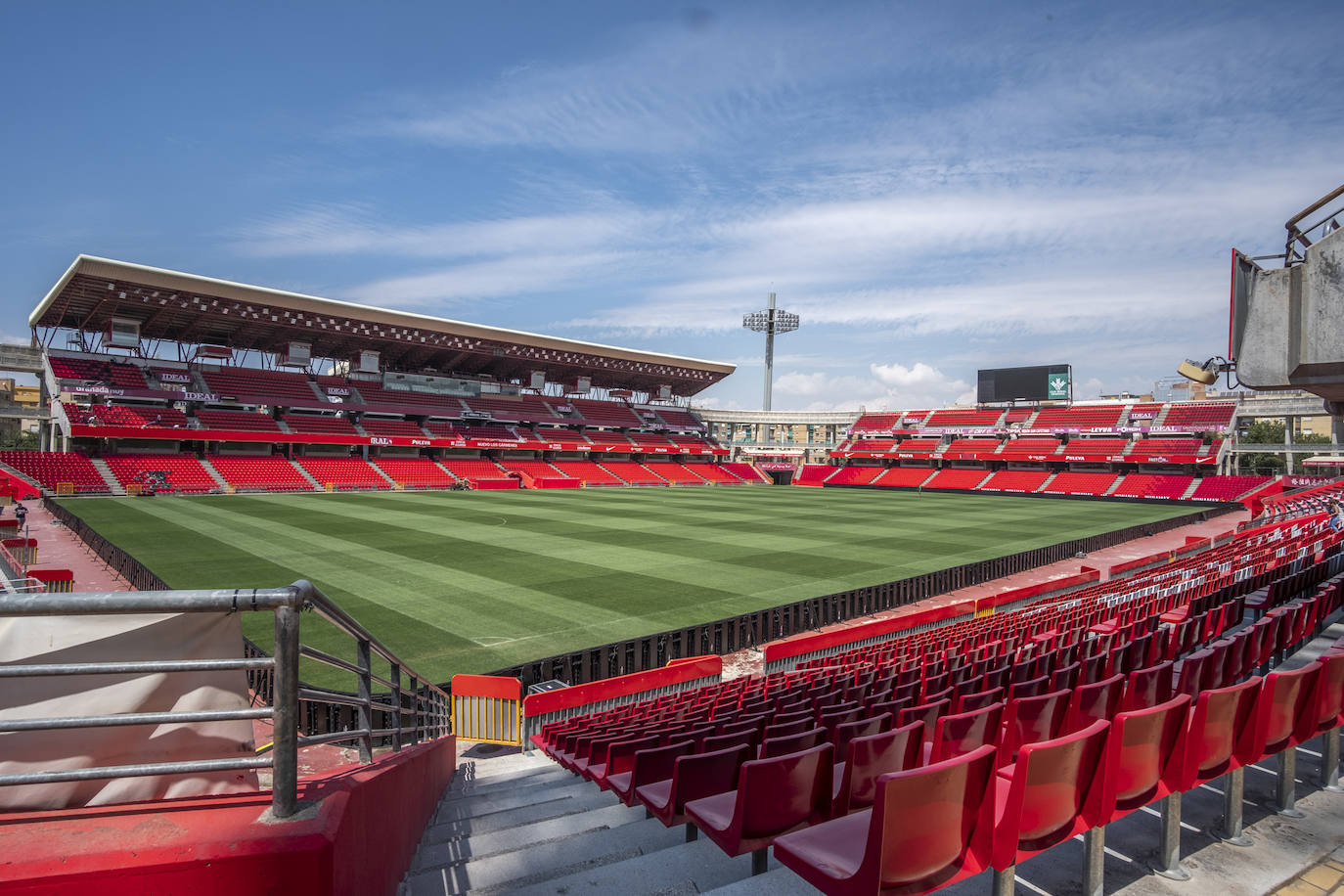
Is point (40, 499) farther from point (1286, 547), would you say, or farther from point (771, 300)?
point (771, 300)

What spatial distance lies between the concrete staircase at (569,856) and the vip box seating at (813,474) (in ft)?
242

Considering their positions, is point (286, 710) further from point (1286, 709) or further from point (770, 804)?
point (1286, 709)

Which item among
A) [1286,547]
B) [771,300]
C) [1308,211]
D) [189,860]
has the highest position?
[771,300]

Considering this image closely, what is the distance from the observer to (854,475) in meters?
77.0

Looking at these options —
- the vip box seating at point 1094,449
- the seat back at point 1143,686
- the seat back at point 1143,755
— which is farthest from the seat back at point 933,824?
the vip box seating at point 1094,449

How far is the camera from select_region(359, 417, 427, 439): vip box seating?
6331 centimetres

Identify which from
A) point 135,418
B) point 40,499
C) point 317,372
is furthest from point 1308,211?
point 317,372

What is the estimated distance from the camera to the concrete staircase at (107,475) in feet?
147

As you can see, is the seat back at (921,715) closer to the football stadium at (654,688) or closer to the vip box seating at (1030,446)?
the football stadium at (654,688)

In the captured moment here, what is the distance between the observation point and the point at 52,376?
1986 inches

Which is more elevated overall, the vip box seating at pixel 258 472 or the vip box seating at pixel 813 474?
the vip box seating at pixel 258 472

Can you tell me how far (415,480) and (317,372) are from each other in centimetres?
1786

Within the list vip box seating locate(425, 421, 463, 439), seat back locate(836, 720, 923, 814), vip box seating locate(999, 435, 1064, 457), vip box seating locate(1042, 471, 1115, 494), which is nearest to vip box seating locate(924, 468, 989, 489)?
vip box seating locate(999, 435, 1064, 457)

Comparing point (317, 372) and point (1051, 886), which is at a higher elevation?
point (317, 372)
